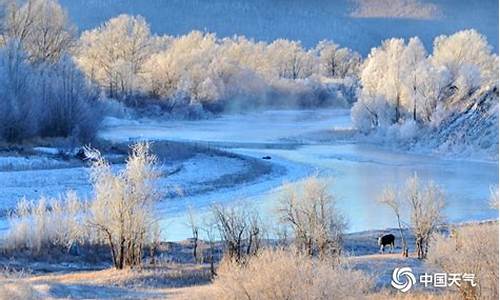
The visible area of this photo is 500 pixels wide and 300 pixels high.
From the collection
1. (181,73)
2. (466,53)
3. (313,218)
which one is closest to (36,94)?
(313,218)

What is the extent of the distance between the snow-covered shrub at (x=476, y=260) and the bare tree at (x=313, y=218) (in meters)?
4.37

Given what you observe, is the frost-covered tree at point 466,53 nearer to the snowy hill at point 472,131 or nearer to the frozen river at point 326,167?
the snowy hill at point 472,131

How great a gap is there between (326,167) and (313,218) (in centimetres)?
1550

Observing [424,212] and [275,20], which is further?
[275,20]

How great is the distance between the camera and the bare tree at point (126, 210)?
659 inches

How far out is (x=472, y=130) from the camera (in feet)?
135

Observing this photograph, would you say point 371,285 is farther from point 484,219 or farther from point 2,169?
point 2,169

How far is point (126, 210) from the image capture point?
660 inches

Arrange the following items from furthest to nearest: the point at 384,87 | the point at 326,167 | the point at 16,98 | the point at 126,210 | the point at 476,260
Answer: the point at 384,87 < the point at 16,98 < the point at 326,167 < the point at 126,210 < the point at 476,260

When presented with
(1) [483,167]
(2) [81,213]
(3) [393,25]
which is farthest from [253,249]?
(3) [393,25]

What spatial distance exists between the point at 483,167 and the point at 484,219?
1344 centimetres

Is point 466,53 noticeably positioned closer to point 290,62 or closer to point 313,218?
point 290,62

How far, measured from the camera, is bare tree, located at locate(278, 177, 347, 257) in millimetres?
17462

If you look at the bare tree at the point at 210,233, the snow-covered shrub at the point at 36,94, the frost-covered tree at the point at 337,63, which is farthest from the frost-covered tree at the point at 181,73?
the bare tree at the point at 210,233
